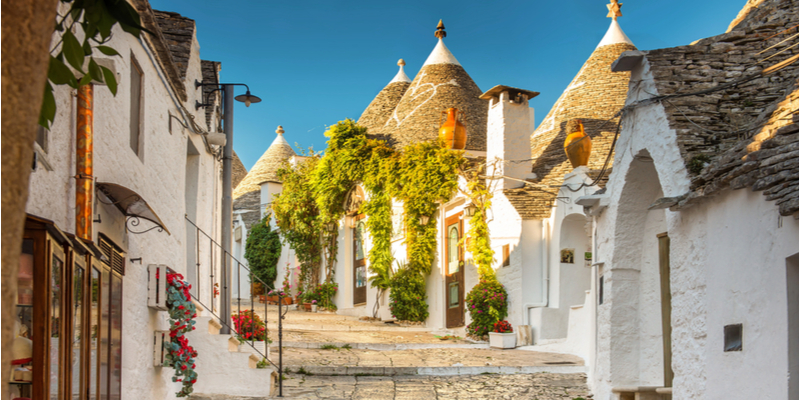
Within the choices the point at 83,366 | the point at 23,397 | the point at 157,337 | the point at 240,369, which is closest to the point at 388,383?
the point at 240,369

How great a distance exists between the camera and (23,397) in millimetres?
3693

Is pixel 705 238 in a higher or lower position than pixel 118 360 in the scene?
higher

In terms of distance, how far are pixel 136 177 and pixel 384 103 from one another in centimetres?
1805

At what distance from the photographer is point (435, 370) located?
1089 cm

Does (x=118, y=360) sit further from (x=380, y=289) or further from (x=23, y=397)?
(x=380, y=289)

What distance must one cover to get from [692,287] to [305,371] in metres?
5.80

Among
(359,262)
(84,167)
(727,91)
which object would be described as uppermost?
(727,91)

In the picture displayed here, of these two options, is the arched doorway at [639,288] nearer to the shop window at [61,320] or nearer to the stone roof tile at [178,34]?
the shop window at [61,320]

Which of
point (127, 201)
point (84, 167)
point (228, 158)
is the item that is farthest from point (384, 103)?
point (84, 167)

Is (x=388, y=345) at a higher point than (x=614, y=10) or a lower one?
lower

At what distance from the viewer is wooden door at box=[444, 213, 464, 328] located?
52.4 feet

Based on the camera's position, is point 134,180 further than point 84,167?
Yes

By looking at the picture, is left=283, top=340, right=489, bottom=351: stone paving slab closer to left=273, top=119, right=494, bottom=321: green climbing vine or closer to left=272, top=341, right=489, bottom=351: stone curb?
left=272, top=341, right=489, bottom=351: stone curb

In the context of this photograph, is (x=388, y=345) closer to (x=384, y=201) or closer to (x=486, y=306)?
(x=486, y=306)
